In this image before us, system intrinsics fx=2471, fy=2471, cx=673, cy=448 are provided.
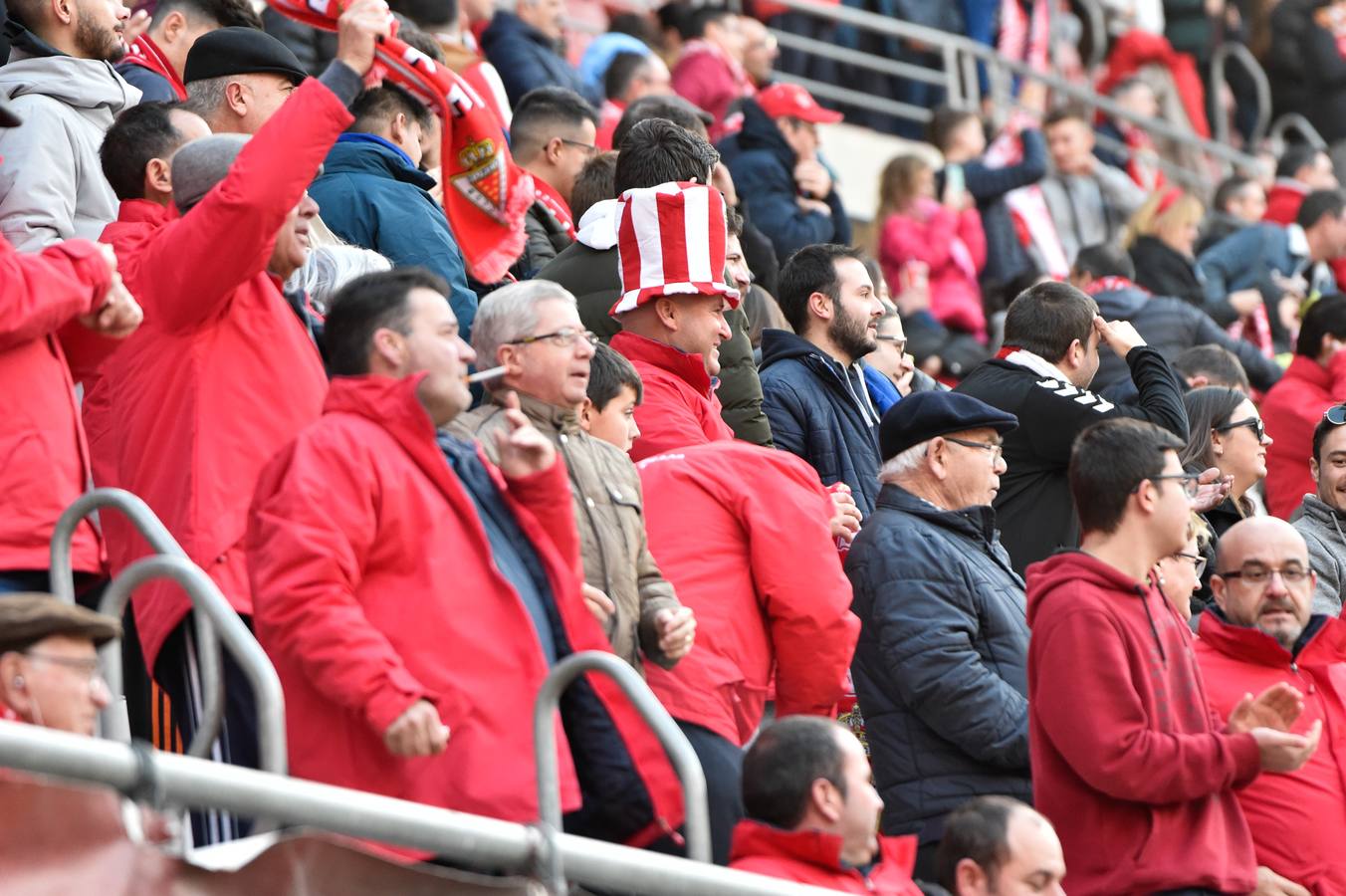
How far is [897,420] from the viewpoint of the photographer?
6523 millimetres

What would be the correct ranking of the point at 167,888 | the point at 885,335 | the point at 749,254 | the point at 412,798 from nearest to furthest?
the point at 167,888, the point at 412,798, the point at 885,335, the point at 749,254

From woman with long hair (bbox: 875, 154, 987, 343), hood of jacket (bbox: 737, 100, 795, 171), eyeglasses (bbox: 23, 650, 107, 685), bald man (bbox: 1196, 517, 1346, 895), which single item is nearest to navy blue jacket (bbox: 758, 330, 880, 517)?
bald man (bbox: 1196, 517, 1346, 895)

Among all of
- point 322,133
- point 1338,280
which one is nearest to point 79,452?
point 322,133

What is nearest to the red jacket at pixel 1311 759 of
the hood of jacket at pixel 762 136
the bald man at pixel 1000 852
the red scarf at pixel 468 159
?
the bald man at pixel 1000 852

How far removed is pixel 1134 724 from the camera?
5508 millimetres

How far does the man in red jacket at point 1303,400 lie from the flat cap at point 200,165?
5.26m

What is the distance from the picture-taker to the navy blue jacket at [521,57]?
38.0 feet

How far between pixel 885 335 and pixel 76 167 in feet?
10.1

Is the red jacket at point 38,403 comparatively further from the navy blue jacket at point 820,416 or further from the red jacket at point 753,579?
the navy blue jacket at point 820,416

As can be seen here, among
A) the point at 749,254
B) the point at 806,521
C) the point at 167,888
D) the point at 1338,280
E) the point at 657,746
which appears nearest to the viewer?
the point at 167,888

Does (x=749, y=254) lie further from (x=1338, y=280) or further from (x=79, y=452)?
(x=1338, y=280)

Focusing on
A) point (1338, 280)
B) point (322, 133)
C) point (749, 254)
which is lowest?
point (1338, 280)

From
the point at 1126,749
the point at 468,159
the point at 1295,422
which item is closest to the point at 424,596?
the point at 1126,749

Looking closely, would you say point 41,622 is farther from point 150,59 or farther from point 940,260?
point 940,260
